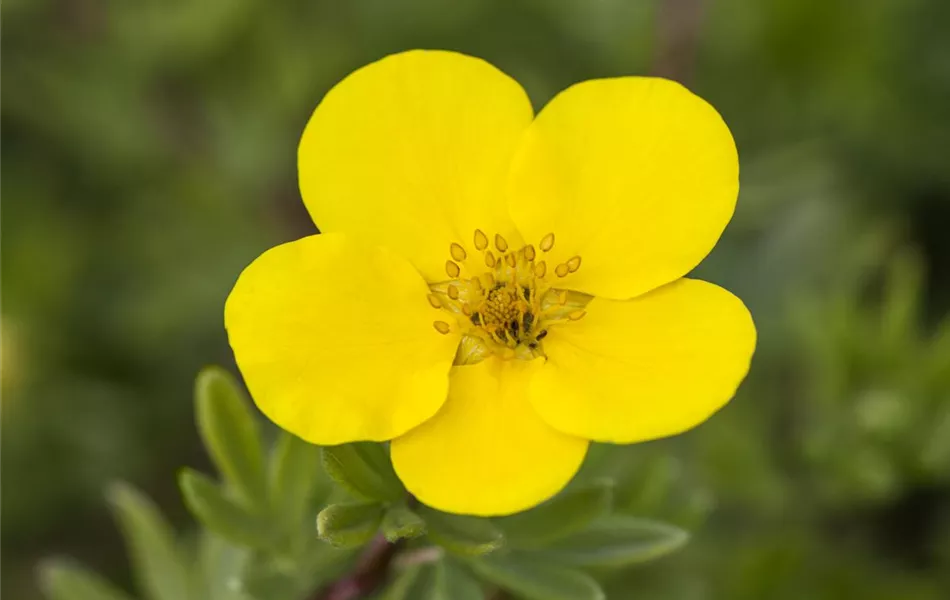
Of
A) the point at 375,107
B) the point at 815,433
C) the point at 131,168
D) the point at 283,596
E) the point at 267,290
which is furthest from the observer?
the point at 131,168

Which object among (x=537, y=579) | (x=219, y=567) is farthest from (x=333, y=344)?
(x=219, y=567)

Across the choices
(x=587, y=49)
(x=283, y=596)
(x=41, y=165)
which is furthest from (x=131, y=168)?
(x=283, y=596)

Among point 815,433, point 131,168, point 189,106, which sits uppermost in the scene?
point 189,106

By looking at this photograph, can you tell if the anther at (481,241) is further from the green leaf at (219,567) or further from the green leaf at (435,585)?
the green leaf at (219,567)

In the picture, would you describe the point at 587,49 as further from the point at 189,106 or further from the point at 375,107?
the point at 375,107

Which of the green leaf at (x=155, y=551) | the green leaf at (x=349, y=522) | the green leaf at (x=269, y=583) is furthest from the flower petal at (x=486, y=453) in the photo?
the green leaf at (x=155, y=551)

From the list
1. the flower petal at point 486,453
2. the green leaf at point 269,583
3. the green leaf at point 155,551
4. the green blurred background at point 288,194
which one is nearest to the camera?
the flower petal at point 486,453

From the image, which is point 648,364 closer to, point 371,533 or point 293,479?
point 371,533
